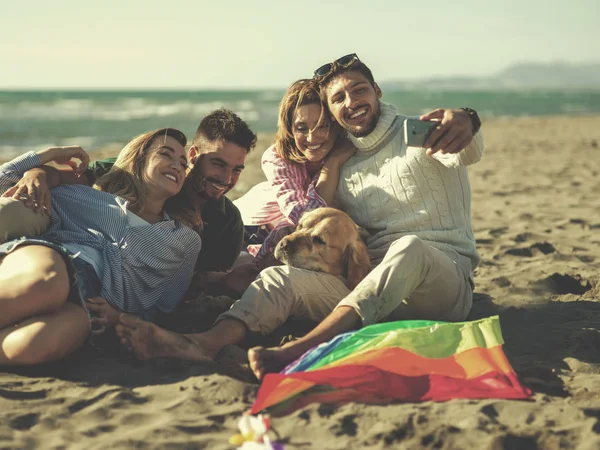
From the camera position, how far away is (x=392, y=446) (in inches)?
99.8

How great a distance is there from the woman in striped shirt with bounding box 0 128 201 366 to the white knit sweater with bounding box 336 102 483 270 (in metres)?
1.10

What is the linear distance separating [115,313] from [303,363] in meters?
1.09

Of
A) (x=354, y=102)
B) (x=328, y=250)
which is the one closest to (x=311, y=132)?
(x=354, y=102)

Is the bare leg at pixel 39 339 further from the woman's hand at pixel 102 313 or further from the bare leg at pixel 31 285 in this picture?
the woman's hand at pixel 102 313

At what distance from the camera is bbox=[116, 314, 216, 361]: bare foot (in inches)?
132

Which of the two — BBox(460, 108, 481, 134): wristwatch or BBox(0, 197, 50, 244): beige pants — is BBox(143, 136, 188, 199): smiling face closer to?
BBox(0, 197, 50, 244): beige pants

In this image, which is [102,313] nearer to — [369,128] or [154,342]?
[154,342]

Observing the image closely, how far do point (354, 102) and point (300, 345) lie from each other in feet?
5.33

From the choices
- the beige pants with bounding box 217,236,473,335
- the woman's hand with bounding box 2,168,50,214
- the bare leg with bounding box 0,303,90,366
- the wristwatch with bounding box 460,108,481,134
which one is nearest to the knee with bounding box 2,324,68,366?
the bare leg with bounding box 0,303,90,366

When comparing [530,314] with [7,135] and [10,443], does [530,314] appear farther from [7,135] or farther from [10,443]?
[7,135]

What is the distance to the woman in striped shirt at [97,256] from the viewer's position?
3199 millimetres

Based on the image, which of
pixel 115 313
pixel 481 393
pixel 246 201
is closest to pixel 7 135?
pixel 246 201

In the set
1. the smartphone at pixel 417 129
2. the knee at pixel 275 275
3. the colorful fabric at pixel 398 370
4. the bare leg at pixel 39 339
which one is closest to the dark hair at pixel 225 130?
the knee at pixel 275 275

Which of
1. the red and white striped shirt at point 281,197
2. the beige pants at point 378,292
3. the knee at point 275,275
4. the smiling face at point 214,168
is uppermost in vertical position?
the smiling face at point 214,168
